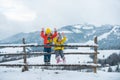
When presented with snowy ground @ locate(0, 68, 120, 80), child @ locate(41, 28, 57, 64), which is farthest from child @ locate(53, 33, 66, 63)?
snowy ground @ locate(0, 68, 120, 80)

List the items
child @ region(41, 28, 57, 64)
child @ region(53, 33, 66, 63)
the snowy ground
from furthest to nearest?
child @ region(53, 33, 66, 63)
child @ region(41, 28, 57, 64)
the snowy ground

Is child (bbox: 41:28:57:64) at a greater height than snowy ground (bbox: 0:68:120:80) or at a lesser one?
greater

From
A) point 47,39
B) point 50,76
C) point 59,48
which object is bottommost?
point 50,76

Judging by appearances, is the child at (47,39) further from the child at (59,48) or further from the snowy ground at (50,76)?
the snowy ground at (50,76)

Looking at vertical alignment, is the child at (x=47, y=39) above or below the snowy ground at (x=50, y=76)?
above

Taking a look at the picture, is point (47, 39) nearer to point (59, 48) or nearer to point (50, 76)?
point (59, 48)

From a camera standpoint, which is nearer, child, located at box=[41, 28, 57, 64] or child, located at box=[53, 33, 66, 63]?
child, located at box=[41, 28, 57, 64]

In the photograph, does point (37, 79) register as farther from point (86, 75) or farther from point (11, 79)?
point (86, 75)

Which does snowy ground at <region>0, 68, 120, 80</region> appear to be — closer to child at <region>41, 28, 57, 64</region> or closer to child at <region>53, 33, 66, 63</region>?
child at <region>41, 28, 57, 64</region>

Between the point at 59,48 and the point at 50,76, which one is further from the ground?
the point at 59,48

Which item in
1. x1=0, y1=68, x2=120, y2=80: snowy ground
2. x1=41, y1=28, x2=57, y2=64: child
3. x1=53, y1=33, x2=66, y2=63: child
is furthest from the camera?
x1=53, y1=33, x2=66, y2=63: child

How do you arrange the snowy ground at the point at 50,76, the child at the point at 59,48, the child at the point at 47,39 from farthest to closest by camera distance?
the child at the point at 59,48, the child at the point at 47,39, the snowy ground at the point at 50,76

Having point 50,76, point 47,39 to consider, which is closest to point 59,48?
point 47,39

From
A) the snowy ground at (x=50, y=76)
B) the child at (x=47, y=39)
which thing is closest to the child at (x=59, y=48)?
the child at (x=47, y=39)
